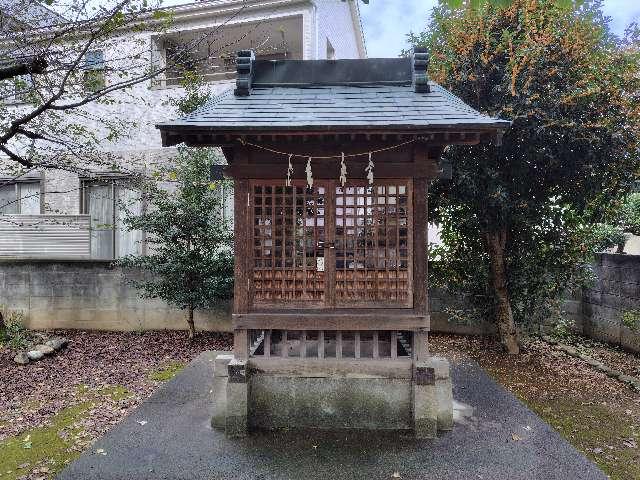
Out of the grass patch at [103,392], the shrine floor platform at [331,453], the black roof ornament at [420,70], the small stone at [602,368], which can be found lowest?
the grass patch at [103,392]

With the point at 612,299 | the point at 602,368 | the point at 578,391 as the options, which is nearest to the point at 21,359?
the point at 578,391

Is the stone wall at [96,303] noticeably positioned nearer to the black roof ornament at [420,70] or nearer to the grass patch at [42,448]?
the grass patch at [42,448]

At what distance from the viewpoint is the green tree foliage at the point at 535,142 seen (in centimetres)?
671

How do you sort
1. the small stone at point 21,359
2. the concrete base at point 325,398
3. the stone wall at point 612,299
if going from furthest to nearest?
the stone wall at point 612,299 → the small stone at point 21,359 → the concrete base at point 325,398

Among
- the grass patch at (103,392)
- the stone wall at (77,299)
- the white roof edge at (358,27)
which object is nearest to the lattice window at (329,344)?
the grass patch at (103,392)

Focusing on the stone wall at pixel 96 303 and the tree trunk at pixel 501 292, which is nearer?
the tree trunk at pixel 501 292

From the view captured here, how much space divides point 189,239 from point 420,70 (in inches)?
227

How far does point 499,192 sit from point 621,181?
2044mm

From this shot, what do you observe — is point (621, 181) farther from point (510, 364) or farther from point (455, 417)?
point (455, 417)

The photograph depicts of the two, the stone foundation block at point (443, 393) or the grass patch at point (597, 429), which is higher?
the stone foundation block at point (443, 393)

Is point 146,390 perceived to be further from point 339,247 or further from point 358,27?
point 358,27

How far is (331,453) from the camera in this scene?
4.48 metres

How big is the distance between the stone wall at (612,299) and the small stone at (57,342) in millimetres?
11450

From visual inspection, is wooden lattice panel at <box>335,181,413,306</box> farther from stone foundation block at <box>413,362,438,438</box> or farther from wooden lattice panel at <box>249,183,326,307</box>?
stone foundation block at <box>413,362,438,438</box>
